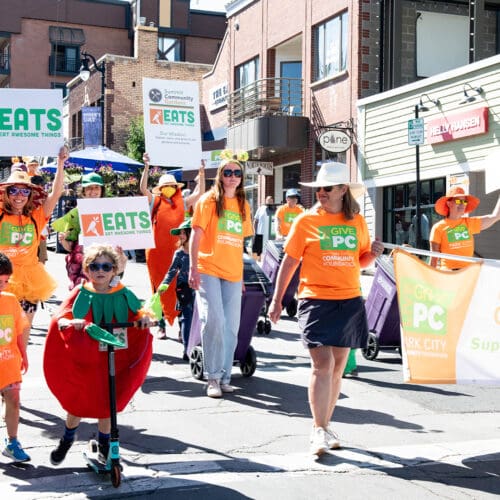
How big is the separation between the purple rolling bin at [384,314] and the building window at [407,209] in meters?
11.5

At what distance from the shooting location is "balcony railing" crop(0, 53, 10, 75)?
6166cm

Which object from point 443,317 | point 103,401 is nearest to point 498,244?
point 443,317

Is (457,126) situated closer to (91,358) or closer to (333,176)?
(333,176)

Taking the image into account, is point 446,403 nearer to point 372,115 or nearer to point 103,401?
point 103,401

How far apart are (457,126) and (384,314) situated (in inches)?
468

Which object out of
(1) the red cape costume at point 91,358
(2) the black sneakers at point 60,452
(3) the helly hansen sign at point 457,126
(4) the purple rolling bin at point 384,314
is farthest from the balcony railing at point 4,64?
(2) the black sneakers at point 60,452

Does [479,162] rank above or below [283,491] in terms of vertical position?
above

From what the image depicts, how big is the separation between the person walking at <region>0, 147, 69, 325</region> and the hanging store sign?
56.2ft

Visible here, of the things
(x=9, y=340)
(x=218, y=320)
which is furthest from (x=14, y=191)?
(x=218, y=320)

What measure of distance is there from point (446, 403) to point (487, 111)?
13281mm

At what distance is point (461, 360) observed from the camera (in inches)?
234

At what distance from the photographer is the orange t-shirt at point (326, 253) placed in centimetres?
595

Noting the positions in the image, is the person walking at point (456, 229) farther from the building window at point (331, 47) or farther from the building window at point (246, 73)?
the building window at point (246, 73)

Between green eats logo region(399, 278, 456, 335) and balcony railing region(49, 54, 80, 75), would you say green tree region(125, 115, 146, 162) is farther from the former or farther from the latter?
green eats logo region(399, 278, 456, 335)
